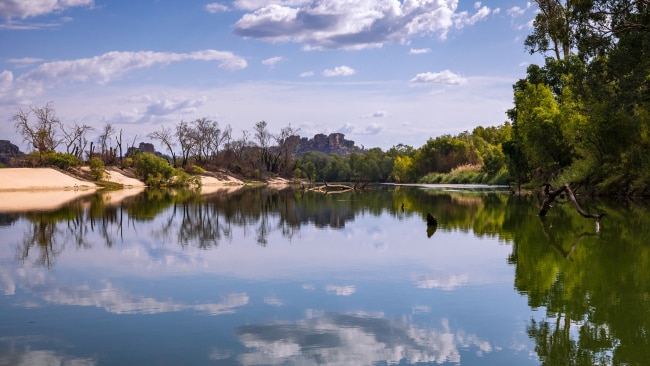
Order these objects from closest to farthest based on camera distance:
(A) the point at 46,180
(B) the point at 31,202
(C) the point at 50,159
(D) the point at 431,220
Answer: (D) the point at 431,220 < (B) the point at 31,202 < (A) the point at 46,180 < (C) the point at 50,159

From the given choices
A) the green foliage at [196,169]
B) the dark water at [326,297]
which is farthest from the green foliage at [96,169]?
the dark water at [326,297]

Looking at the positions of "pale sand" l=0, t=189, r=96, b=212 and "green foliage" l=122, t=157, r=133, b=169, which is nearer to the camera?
"pale sand" l=0, t=189, r=96, b=212

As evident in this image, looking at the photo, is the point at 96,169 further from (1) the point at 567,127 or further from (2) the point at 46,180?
(1) the point at 567,127

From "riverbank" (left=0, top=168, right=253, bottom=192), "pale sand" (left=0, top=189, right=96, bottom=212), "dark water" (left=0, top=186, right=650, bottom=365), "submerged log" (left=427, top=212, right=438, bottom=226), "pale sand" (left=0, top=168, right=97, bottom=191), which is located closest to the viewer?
"dark water" (left=0, top=186, right=650, bottom=365)

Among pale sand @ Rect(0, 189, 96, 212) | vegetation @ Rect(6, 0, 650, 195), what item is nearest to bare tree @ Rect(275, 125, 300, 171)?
vegetation @ Rect(6, 0, 650, 195)

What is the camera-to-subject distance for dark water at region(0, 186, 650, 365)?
8445 millimetres

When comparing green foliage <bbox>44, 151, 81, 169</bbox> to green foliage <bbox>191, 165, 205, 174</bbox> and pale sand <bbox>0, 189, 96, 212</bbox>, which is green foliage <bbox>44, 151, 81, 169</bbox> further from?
green foliage <bbox>191, 165, 205, 174</bbox>

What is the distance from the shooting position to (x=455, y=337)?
9.11 metres

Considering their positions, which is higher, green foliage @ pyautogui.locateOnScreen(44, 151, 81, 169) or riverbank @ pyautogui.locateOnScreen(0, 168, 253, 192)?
green foliage @ pyautogui.locateOnScreen(44, 151, 81, 169)

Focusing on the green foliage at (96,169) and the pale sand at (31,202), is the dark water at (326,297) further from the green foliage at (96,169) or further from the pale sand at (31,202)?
the green foliage at (96,169)

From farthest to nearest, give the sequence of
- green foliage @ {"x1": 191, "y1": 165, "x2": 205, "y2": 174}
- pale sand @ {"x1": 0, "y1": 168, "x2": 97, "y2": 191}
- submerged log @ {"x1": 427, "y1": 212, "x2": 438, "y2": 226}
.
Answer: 1. green foliage @ {"x1": 191, "y1": 165, "x2": 205, "y2": 174}
2. pale sand @ {"x1": 0, "y1": 168, "x2": 97, "y2": 191}
3. submerged log @ {"x1": 427, "y1": 212, "x2": 438, "y2": 226}

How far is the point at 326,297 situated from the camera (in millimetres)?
11797

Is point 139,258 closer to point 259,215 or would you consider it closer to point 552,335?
point 552,335

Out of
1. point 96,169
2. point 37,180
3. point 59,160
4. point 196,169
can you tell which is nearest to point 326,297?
point 37,180
